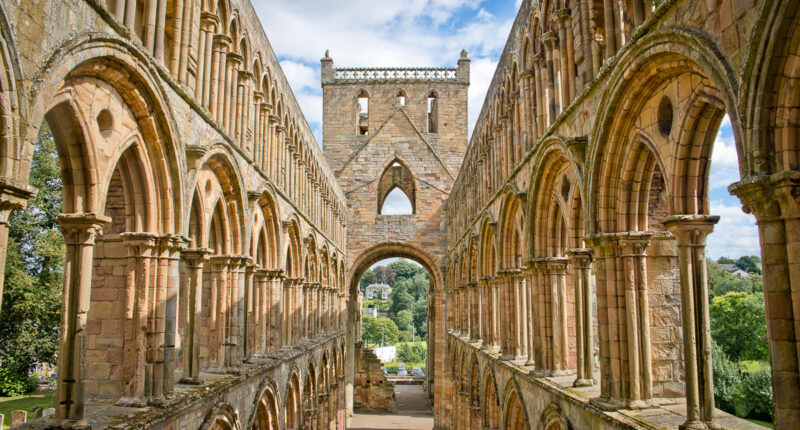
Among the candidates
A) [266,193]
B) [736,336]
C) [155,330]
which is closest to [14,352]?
[266,193]

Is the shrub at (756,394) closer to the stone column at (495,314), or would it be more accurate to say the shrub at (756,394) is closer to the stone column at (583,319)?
the stone column at (495,314)

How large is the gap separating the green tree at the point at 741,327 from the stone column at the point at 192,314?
35.4 meters

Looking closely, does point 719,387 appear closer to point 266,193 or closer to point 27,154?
point 266,193

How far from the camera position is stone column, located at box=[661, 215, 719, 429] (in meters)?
6.61

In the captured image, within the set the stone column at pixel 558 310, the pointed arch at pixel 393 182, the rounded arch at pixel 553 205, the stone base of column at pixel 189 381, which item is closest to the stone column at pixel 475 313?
the rounded arch at pixel 553 205

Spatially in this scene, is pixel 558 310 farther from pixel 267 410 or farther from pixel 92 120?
pixel 92 120

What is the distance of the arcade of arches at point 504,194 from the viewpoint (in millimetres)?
5223

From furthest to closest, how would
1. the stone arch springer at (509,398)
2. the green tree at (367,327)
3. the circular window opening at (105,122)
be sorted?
the green tree at (367,327) → the stone arch springer at (509,398) → the circular window opening at (105,122)

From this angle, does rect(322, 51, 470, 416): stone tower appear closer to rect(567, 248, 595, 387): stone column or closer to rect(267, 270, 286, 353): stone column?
rect(267, 270, 286, 353): stone column

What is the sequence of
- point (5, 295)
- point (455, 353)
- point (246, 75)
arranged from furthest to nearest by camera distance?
point (455, 353) → point (5, 295) → point (246, 75)

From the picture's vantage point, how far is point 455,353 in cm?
2898

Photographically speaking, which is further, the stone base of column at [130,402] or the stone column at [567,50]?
the stone column at [567,50]

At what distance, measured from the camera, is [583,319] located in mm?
10227

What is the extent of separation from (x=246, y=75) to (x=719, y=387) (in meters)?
29.4
